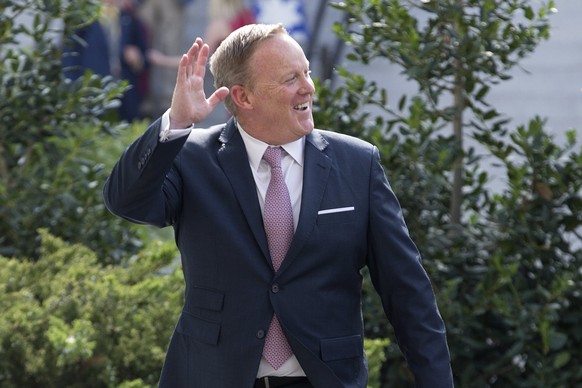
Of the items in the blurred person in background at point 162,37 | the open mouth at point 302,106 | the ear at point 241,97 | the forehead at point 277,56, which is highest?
the forehead at point 277,56

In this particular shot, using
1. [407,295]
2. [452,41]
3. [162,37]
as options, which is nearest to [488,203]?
[452,41]

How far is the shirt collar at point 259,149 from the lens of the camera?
3.25 metres

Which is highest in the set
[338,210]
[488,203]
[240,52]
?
[240,52]

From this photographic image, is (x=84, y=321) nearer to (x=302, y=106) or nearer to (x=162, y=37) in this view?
(x=302, y=106)

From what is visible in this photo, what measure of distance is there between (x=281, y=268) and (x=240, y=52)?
596mm

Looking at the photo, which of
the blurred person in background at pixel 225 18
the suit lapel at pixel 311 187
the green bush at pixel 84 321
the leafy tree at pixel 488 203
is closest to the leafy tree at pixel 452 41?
the leafy tree at pixel 488 203

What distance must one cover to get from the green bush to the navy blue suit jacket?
3.72 ft

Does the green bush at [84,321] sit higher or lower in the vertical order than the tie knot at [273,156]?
lower

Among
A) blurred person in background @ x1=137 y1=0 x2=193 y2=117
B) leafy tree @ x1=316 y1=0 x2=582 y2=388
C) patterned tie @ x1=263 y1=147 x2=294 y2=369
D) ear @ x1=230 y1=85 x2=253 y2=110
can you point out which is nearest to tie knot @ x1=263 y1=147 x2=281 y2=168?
patterned tie @ x1=263 y1=147 x2=294 y2=369

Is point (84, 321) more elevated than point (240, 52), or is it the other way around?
point (240, 52)

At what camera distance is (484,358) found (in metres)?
4.93

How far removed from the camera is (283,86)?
10.4ft

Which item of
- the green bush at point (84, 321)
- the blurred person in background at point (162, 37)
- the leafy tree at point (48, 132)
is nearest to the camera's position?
the green bush at point (84, 321)

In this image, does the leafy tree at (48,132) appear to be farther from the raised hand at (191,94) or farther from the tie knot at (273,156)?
the raised hand at (191,94)
